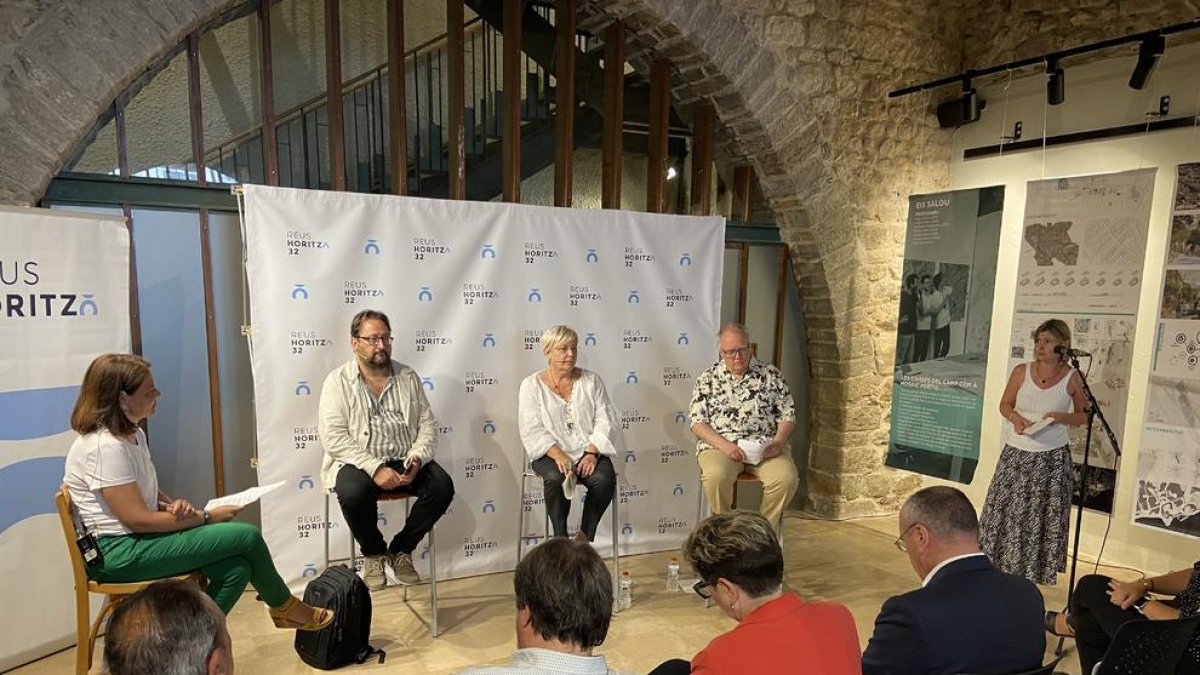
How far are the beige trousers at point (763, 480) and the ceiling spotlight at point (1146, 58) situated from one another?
262cm

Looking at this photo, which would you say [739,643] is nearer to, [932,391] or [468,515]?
[468,515]

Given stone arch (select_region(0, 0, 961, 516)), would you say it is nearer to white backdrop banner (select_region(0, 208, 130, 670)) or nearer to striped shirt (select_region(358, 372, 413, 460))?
striped shirt (select_region(358, 372, 413, 460))

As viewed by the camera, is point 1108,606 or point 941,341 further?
point 941,341

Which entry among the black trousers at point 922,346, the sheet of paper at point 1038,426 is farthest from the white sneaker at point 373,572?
the black trousers at point 922,346

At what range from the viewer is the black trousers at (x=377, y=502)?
3.01 metres

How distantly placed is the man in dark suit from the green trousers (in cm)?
204

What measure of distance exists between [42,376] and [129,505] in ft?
2.72

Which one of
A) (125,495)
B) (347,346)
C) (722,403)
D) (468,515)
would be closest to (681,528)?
(722,403)

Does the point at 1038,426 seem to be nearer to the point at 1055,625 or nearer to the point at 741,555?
the point at 1055,625

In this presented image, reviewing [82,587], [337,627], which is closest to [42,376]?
[82,587]

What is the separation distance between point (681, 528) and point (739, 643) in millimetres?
3078

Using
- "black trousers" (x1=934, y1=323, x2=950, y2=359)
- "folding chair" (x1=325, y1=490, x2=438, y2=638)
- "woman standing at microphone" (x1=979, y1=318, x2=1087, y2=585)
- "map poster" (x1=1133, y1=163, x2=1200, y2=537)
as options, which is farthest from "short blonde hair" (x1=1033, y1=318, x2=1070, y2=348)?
"folding chair" (x1=325, y1=490, x2=438, y2=638)

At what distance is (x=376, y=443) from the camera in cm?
321

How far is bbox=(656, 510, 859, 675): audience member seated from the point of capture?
1.32 meters
